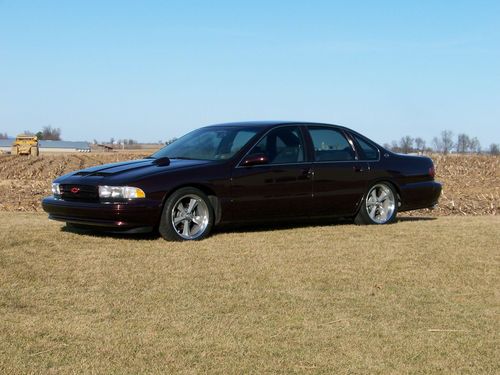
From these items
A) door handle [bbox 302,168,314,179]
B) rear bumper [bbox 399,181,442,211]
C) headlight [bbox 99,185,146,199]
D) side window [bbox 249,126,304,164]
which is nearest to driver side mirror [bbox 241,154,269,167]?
side window [bbox 249,126,304,164]

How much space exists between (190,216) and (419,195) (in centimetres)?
368

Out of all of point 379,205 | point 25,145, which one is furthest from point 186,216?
point 25,145

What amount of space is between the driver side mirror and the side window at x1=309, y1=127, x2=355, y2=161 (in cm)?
90

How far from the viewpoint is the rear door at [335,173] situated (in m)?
9.52

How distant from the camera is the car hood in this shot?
8.32 m

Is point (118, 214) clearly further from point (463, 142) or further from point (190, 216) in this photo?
point (463, 142)

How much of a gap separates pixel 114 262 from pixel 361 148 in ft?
14.0

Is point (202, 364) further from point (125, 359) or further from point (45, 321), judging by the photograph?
point (45, 321)

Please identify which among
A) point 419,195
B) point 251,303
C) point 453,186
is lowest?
point 453,186

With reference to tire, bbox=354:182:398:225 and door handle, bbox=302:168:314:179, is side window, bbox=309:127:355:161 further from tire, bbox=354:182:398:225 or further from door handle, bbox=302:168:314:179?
tire, bbox=354:182:398:225

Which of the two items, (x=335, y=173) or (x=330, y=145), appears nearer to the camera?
(x=335, y=173)

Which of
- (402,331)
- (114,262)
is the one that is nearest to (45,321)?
(114,262)

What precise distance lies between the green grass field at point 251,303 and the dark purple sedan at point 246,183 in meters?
0.31

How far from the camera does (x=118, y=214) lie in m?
8.07
